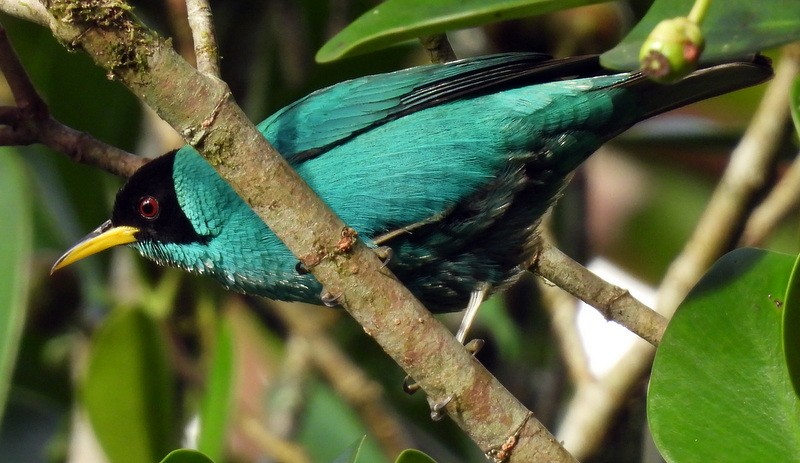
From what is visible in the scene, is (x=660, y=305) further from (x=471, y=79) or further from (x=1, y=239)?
(x=1, y=239)

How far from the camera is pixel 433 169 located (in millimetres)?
3301

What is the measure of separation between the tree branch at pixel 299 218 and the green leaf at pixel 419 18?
1.03 ft

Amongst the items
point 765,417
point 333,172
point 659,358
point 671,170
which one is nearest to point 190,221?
point 333,172

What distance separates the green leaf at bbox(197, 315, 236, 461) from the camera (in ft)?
12.9

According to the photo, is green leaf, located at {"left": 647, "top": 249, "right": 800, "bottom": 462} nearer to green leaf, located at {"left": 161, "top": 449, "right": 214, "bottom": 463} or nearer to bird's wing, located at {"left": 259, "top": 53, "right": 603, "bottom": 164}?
green leaf, located at {"left": 161, "top": 449, "right": 214, "bottom": 463}

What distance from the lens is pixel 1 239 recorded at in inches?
142

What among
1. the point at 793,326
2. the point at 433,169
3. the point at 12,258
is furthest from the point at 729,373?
the point at 12,258

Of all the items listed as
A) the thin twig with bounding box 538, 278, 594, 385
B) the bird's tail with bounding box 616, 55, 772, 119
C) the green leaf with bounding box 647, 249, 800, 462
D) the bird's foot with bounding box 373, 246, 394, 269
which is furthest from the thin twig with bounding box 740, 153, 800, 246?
the green leaf with bounding box 647, 249, 800, 462

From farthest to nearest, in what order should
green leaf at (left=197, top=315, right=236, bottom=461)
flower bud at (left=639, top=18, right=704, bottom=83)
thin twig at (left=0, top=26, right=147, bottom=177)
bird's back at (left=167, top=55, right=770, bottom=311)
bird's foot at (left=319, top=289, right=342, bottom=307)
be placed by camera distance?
green leaf at (left=197, top=315, right=236, bottom=461) → bird's back at (left=167, top=55, right=770, bottom=311) → thin twig at (left=0, top=26, right=147, bottom=177) → bird's foot at (left=319, top=289, right=342, bottom=307) → flower bud at (left=639, top=18, right=704, bottom=83)

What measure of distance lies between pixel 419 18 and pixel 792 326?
1.00 m

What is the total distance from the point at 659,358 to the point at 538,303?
9.21 feet

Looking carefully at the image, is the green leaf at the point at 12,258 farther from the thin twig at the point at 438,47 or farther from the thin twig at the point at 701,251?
the thin twig at the point at 701,251

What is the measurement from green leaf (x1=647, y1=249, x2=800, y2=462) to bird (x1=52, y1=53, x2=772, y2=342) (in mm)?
970

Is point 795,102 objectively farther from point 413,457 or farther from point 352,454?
point 352,454
